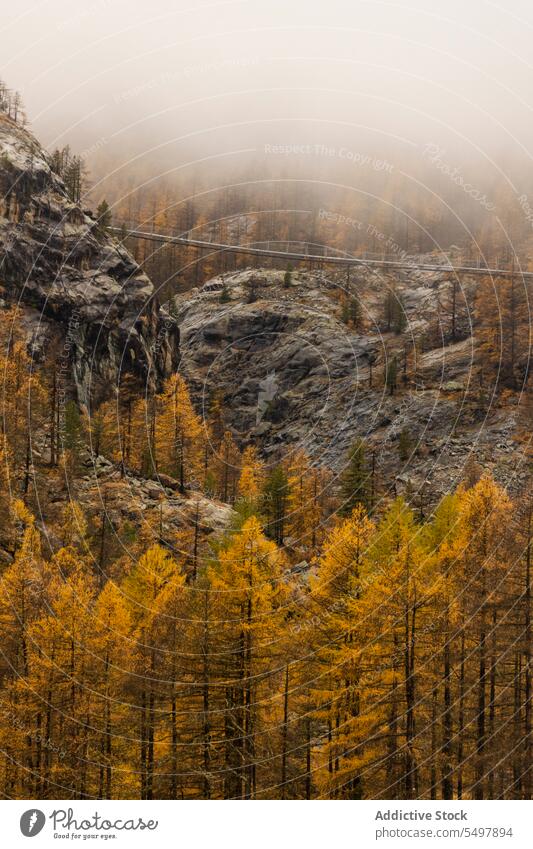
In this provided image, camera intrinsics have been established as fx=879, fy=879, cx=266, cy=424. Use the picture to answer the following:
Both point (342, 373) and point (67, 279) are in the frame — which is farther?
point (342, 373)

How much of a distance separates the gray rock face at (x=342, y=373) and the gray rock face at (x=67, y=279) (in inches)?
1158

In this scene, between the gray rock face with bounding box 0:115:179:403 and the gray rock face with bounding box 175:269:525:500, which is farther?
the gray rock face with bounding box 175:269:525:500

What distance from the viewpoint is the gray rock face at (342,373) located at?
103188mm

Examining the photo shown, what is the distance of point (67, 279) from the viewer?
295 ft

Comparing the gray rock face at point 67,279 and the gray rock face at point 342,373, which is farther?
the gray rock face at point 342,373

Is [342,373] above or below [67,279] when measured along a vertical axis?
above

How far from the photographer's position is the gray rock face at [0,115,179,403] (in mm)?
83062

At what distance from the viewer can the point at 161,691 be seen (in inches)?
1371

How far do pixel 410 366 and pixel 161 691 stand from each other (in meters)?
88.6

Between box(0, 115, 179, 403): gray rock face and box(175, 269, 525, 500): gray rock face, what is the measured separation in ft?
96.5

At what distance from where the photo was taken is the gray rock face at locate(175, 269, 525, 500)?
103 meters

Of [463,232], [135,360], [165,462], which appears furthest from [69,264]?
[463,232]

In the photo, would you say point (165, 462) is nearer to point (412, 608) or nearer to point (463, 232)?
point (412, 608)

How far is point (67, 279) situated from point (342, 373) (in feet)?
161
